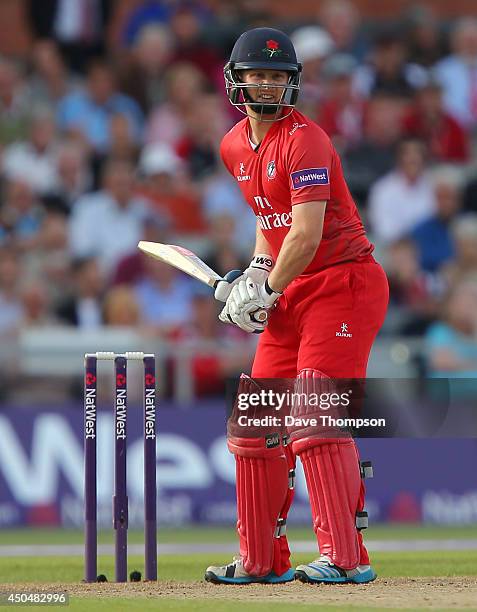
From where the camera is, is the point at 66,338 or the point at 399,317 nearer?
the point at 66,338

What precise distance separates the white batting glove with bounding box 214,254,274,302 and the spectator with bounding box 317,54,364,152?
24.7 ft

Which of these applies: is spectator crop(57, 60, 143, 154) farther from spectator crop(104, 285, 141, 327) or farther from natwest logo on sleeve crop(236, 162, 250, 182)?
natwest logo on sleeve crop(236, 162, 250, 182)

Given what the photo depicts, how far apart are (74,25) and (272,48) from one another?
9677mm

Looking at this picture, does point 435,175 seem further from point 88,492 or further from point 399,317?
point 88,492

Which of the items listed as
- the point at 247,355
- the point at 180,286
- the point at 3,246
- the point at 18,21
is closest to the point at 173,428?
the point at 247,355

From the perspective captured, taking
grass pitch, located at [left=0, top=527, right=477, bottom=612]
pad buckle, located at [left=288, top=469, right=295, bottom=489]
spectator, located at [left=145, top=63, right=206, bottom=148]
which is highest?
spectator, located at [left=145, top=63, right=206, bottom=148]

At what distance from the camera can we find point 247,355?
1129 centimetres

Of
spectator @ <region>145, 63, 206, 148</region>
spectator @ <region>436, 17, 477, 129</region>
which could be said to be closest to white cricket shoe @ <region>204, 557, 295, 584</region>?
spectator @ <region>145, 63, 206, 148</region>

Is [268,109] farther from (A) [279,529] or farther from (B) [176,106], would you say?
(B) [176,106]

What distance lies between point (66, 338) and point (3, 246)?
201cm

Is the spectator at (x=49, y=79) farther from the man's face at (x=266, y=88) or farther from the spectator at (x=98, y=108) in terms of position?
the man's face at (x=266, y=88)

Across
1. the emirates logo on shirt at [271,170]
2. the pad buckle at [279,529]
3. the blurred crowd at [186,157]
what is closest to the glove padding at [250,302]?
the emirates logo on shirt at [271,170]

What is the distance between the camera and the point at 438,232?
1377 cm
